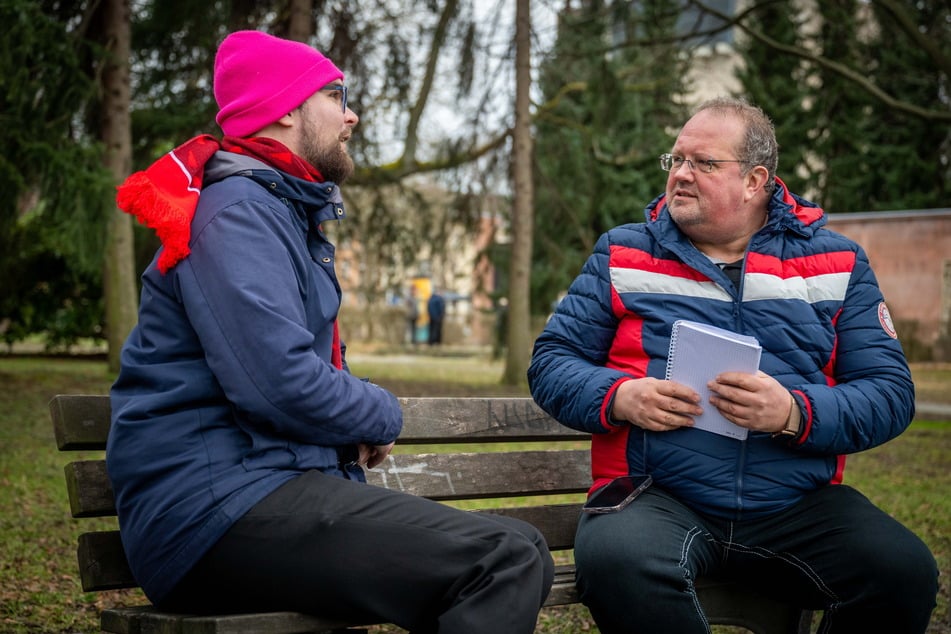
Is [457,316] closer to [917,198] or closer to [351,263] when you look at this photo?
[917,198]

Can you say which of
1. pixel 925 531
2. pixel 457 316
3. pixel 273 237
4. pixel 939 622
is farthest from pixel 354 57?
pixel 457 316

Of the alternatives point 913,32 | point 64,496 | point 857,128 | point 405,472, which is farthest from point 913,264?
point 405,472

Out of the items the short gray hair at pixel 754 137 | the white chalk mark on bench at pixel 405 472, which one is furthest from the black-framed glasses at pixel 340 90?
the short gray hair at pixel 754 137

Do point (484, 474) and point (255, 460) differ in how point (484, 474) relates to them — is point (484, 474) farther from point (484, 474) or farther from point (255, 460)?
point (255, 460)

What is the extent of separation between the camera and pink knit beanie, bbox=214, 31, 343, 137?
2775mm

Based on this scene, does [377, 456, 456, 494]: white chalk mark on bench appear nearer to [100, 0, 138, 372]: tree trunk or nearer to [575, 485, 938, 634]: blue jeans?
[575, 485, 938, 634]: blue jeans

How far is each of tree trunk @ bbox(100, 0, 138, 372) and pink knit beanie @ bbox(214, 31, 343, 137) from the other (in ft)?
33.1

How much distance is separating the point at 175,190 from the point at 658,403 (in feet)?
4.55

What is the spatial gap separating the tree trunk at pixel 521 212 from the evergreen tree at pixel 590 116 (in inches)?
25.4

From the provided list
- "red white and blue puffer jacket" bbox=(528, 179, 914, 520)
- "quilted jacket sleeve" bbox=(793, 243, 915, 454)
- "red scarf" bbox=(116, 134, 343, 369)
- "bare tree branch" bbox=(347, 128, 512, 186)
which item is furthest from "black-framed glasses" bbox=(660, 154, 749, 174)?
"bare tree branch" bbox=(347, 128, 512, 186)

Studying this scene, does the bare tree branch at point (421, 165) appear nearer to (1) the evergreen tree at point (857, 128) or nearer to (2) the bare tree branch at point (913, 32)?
(2) the bare tree branch at point (913, 32)

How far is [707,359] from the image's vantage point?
301 cm

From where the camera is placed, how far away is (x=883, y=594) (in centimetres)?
299

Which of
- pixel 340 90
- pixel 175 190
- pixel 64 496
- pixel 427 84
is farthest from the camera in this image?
pixel 427 84
